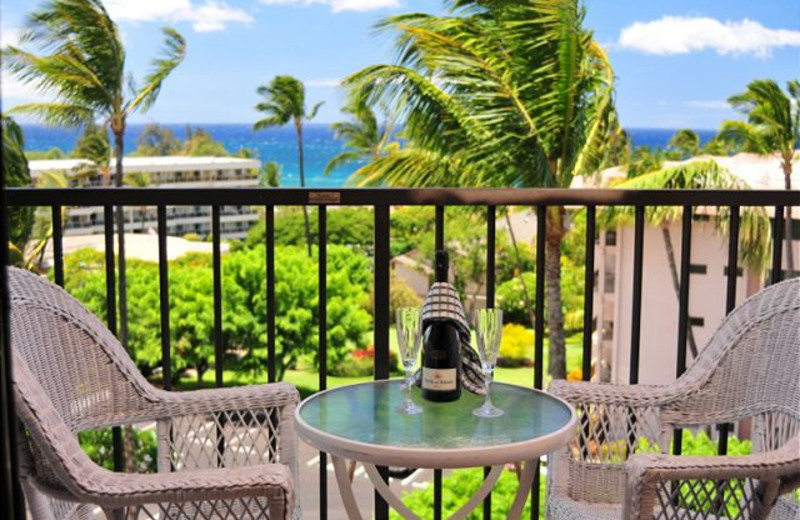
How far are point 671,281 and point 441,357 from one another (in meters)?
22.5

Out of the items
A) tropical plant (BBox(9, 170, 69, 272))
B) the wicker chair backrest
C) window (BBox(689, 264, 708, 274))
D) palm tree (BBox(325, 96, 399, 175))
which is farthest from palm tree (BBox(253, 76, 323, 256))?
the wicker chair backrest

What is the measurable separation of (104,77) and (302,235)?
51.2 feet

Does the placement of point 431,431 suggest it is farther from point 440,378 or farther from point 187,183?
point 187,183

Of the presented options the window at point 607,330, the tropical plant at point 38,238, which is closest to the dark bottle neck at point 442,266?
the tropical plant at point 38,238

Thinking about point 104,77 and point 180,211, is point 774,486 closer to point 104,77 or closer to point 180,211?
point 104,77

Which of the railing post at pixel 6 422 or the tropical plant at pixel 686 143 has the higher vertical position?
the tropical plant at pixel 686 143

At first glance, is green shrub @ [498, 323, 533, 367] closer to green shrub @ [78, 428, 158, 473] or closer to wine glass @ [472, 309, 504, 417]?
green shrub @ [78, 428, 158, 473]

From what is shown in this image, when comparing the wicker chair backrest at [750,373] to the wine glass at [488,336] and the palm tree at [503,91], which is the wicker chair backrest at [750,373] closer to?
the wine glass at [488,336]

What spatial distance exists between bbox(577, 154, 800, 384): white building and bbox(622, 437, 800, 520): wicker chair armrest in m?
16.1

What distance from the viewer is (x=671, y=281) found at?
23250mm

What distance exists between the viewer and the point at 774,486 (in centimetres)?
170

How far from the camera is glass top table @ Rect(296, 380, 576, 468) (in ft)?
5.22

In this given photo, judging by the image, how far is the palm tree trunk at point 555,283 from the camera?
15.0m

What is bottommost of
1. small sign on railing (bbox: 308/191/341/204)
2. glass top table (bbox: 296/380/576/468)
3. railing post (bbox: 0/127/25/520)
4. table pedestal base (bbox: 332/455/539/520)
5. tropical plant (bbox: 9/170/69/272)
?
tropical plant (bbox: 9/170/69/272)
